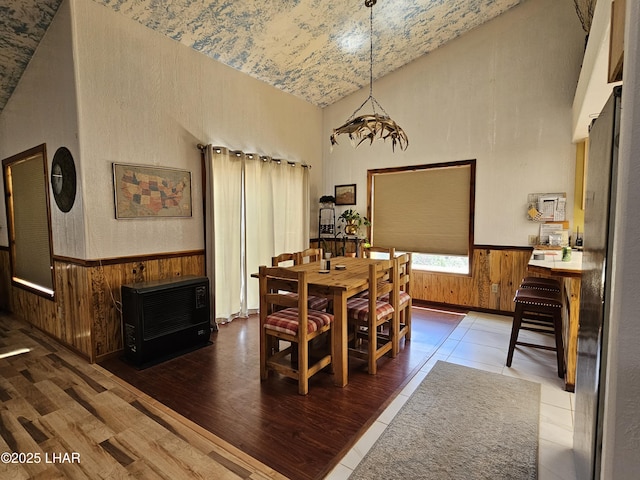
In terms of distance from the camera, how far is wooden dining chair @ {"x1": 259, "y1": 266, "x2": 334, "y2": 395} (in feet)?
7.80

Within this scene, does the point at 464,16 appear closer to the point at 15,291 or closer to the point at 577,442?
the point at 577,442

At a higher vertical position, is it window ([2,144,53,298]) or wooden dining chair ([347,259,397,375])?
window ([2,144,53,298])

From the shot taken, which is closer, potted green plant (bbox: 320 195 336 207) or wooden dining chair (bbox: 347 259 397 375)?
wooden dining chair (bbox: 347 259 397 375)

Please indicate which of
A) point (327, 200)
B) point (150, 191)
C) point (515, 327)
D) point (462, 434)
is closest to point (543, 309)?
point (515, 327)

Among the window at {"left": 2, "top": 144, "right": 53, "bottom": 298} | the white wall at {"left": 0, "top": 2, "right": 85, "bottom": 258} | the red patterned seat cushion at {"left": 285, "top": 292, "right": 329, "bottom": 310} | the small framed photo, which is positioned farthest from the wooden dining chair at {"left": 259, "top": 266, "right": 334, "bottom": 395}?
the small framed photo

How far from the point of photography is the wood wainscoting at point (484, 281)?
4207 millimetres

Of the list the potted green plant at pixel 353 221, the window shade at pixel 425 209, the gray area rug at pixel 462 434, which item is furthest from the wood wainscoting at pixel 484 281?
the gray area rug at pixel 462 434

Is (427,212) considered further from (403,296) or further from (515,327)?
(515,327)

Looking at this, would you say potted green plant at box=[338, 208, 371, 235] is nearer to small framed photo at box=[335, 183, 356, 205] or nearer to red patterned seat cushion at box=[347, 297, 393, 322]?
small framed photo at box=[335, 183, 356, 205]

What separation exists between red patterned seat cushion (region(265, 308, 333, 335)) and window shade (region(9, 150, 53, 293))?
8.75ft

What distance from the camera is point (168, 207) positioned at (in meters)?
3.46

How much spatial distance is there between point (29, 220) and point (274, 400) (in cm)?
372

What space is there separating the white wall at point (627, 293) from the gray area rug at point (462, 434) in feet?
4.13

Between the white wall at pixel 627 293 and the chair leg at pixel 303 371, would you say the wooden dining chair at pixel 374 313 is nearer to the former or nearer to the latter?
the chair leg at pixel 303 371
